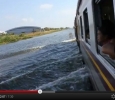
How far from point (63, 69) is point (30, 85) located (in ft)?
5.73

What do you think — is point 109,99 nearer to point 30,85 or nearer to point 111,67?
point 111,67

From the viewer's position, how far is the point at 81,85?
18.9 feet

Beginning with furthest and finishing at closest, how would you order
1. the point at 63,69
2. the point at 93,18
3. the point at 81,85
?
the point at 63,69 < the point at 81,85 < the point at 93,18

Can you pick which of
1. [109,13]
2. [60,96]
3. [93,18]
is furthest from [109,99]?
[109,13]

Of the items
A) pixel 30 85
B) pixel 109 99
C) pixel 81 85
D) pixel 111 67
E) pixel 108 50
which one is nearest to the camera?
pixel 109 99

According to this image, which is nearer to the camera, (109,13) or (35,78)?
(109,13)

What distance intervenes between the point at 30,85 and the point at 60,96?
5621mm

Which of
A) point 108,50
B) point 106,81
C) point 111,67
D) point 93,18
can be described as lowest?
point 106,81

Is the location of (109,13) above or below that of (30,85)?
above

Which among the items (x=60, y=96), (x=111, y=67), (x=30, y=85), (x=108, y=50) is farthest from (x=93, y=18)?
(x=30, y=85)

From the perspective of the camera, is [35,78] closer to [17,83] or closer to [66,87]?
[17,83]

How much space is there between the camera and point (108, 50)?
2.44 metres

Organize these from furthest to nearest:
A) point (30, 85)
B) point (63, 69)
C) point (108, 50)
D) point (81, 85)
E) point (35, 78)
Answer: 1. point (63, 69)
2. point (35, 78)
3. point (30, 85)
4. point (81, 85)
5. point (108, 50)

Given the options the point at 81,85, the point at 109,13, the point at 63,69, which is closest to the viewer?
the point at 109,13
